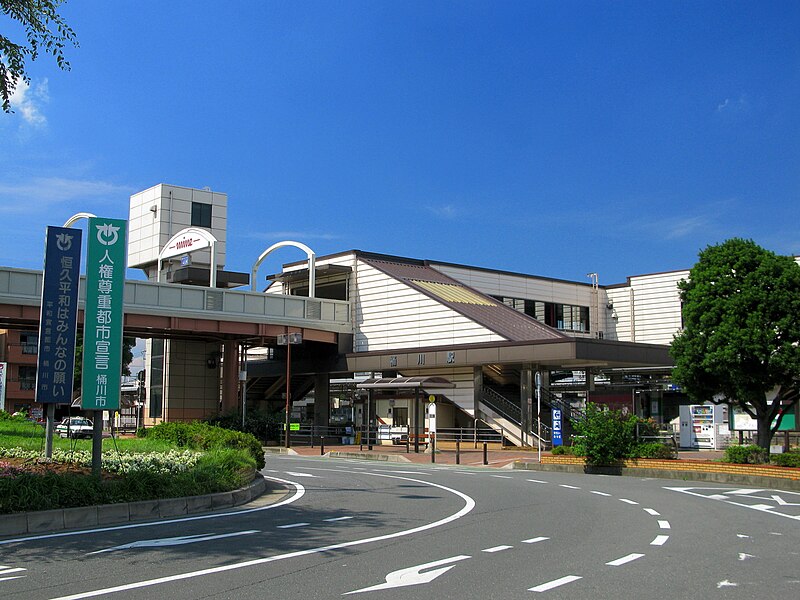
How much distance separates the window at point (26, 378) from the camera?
77.4 m

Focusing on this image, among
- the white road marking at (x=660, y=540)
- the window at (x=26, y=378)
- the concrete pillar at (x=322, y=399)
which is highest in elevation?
the window at (x=26, y=378)

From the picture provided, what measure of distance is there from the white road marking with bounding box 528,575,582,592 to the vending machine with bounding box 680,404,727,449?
33.8 m

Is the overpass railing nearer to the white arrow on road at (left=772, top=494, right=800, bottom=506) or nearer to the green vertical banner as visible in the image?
the green vertical banner

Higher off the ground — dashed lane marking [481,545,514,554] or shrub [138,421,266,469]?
shrub [138,421,266,469]

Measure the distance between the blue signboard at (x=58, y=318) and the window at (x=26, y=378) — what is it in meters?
65.9

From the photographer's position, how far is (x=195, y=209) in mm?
54250

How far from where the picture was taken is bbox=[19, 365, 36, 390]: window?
7738 centimetres

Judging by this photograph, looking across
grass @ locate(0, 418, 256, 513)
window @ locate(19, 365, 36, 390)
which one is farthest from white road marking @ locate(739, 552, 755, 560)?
window @ locate(19, 365, 36, 390)

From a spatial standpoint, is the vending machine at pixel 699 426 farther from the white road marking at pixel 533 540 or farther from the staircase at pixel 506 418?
the white road marking at pixel 533 540

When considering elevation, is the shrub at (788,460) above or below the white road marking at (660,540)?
above

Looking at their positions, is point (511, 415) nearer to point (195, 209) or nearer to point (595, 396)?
point (595, 396)

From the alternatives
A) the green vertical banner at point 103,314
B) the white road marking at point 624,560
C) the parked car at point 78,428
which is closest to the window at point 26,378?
the parked car at point 78,428

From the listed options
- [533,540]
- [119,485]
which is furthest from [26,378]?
[533,540]

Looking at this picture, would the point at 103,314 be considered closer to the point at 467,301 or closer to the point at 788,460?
the point at 788,460
